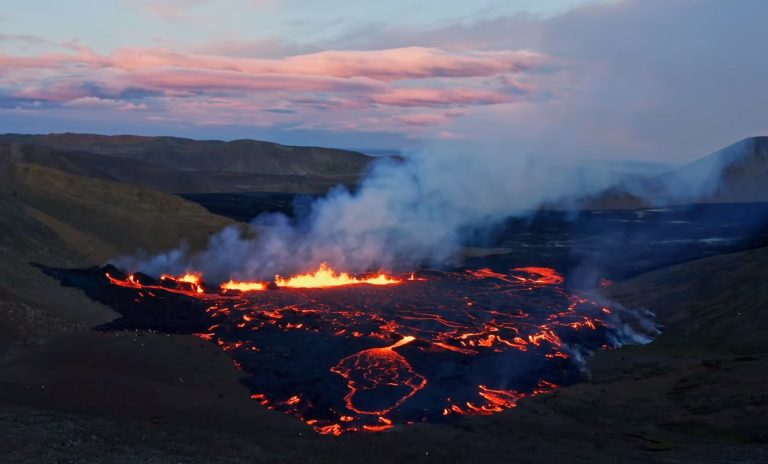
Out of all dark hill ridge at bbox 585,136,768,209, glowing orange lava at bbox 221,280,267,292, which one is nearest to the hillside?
glowing orange lava at bbox 221,280,267,292

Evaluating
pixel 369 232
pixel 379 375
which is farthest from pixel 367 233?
pixel 379 375

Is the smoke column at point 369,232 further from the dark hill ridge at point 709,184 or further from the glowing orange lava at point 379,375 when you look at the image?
the dark hill ridge at point 709,184

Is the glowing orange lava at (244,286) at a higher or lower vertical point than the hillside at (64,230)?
lower

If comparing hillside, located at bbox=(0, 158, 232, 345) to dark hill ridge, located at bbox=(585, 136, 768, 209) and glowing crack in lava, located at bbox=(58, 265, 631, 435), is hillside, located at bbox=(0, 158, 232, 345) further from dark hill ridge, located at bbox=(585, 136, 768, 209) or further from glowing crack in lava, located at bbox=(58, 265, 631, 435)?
dark hill ridge, located at bbox=(585, 136, 768, 209)

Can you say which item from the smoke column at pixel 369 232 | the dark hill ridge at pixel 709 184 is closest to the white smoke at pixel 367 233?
the smoke column at pixel 369 232

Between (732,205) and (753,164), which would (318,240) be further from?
(753,164)

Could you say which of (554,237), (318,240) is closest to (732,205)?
(554,237)
